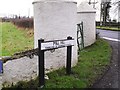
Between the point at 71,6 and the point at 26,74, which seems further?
the point at 71,6

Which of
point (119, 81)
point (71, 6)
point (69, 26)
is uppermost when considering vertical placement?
point (71, 6)

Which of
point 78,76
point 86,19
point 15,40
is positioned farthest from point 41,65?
point 15,40

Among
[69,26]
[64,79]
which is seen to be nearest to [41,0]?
[69,26]

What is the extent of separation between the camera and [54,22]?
789cm

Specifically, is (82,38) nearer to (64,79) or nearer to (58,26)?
(58,26)

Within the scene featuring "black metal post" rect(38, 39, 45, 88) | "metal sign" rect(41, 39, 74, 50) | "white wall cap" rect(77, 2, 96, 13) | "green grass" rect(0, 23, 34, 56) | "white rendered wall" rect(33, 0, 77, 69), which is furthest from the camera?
"green grass" rect(0, 23, 34, 56)

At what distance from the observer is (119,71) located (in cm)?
825

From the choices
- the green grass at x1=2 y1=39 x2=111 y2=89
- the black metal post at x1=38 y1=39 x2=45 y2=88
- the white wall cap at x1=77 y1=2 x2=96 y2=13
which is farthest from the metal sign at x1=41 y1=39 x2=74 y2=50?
the white wall cap at x1=77 y1=2 x2=96 y2=13

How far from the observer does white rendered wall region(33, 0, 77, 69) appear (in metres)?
7.83

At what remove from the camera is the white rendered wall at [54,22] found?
25.7 feet

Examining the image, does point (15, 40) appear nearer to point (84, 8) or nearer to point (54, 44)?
point (84, 8)

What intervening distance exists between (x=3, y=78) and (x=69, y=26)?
263 centimetres

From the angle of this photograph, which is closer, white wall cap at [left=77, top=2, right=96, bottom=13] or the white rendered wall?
the white rendered wall

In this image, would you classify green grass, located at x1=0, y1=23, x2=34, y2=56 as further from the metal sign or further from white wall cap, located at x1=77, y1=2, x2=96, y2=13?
the metal sign
